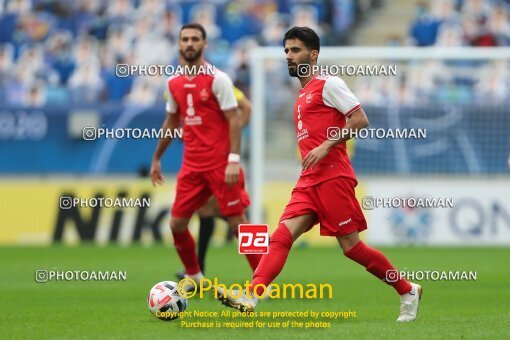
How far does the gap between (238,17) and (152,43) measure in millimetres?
1956

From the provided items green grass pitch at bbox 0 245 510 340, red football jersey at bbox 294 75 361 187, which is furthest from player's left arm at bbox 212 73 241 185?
red football jersey at bbox 294 75 361 187

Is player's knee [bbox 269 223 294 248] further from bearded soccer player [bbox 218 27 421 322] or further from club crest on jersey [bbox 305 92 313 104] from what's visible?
club crest on jersey [bbox 305 92 313 104]

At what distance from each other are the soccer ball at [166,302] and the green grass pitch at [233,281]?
7 cm

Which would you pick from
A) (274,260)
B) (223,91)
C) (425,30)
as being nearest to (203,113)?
(223,91)

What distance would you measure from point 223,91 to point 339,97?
2.75 metres

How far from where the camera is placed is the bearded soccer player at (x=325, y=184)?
363 inches

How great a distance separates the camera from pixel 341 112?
30.3 feet

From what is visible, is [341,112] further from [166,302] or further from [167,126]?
[167,126]

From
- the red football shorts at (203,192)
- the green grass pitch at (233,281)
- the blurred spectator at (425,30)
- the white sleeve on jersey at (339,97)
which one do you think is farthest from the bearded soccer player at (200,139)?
the blurred spectator at (425,30)

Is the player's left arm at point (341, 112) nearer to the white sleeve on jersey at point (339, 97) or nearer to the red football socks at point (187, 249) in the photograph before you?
the white sleeve on jersey at point (339, 97)

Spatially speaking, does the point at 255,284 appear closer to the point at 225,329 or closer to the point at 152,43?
the point at 225,329

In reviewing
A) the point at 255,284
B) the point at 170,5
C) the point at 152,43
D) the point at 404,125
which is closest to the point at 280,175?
the point at 404,125

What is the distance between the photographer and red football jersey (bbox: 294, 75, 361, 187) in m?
9.28

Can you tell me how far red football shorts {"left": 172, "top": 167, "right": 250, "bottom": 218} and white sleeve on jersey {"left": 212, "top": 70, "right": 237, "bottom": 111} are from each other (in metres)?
0.64
